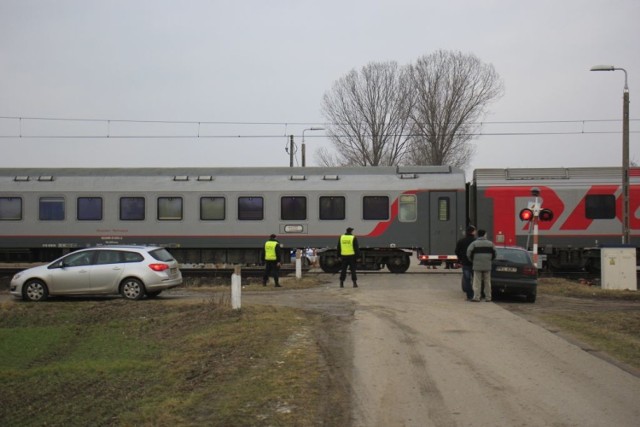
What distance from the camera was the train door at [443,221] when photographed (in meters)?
23.5

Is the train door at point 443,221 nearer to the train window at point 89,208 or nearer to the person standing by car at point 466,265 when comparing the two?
the person standing by car at point 466,265

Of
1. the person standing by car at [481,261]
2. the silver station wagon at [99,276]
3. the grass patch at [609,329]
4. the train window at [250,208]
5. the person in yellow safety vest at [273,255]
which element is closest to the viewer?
the grass patch at [609,329]

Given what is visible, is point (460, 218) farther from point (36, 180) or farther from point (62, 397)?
point (62, 397)

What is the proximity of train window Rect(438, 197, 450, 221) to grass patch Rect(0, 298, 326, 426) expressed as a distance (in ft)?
35.4

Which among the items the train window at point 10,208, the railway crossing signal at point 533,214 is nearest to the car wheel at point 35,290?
the train window at point 10,208

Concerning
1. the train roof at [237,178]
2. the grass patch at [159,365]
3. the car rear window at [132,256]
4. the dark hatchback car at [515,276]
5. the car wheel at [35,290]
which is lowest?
the grass patch at [159,365]

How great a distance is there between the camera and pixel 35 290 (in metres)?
16.7

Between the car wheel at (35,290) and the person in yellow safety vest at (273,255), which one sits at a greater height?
the person in yellow safety vest at (273,255)

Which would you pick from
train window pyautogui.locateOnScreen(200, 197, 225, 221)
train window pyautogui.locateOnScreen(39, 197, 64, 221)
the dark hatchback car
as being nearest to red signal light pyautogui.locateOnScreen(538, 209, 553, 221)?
the dark hatchback car

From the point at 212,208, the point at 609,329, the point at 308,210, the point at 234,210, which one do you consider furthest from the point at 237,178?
the point at 609,329

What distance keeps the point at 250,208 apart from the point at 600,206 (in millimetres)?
12252

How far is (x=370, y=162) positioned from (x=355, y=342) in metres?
34.7

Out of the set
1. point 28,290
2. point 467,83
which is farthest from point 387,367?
point 467,83

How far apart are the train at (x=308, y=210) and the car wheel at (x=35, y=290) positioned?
7.70 metres
